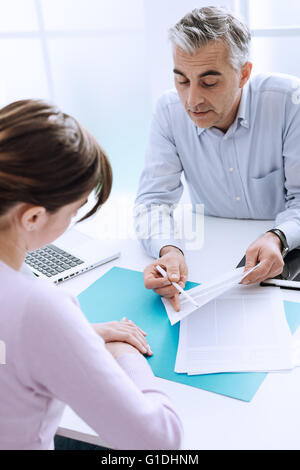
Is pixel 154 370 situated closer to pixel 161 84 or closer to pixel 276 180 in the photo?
pixel 276 180

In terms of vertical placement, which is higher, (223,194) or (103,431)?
(103,431)

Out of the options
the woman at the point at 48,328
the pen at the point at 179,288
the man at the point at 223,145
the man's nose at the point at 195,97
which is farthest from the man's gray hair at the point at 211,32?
the woman at the point at 48,328

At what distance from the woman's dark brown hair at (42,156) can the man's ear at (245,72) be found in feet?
2.93

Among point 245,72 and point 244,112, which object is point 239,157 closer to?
point 244,112

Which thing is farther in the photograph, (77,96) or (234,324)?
(77,96)

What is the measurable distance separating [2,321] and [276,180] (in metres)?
1.17

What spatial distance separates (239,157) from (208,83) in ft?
0.97

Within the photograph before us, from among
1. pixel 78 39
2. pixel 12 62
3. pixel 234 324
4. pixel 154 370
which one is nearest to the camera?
pixel 154 370

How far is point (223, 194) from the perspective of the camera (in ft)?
5.53

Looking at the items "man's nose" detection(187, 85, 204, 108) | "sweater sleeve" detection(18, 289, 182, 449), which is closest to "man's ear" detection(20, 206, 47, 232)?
"sweater sleeve" detection(18, 289, 182, 449)

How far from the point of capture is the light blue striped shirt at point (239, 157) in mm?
1549

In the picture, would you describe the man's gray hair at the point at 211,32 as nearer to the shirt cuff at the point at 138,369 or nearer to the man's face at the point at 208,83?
the man's face at the point at 208,83

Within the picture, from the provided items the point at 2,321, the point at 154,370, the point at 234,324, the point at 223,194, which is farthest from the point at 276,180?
the point at 2,321

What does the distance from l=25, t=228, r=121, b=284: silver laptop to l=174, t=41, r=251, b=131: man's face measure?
0.49m
